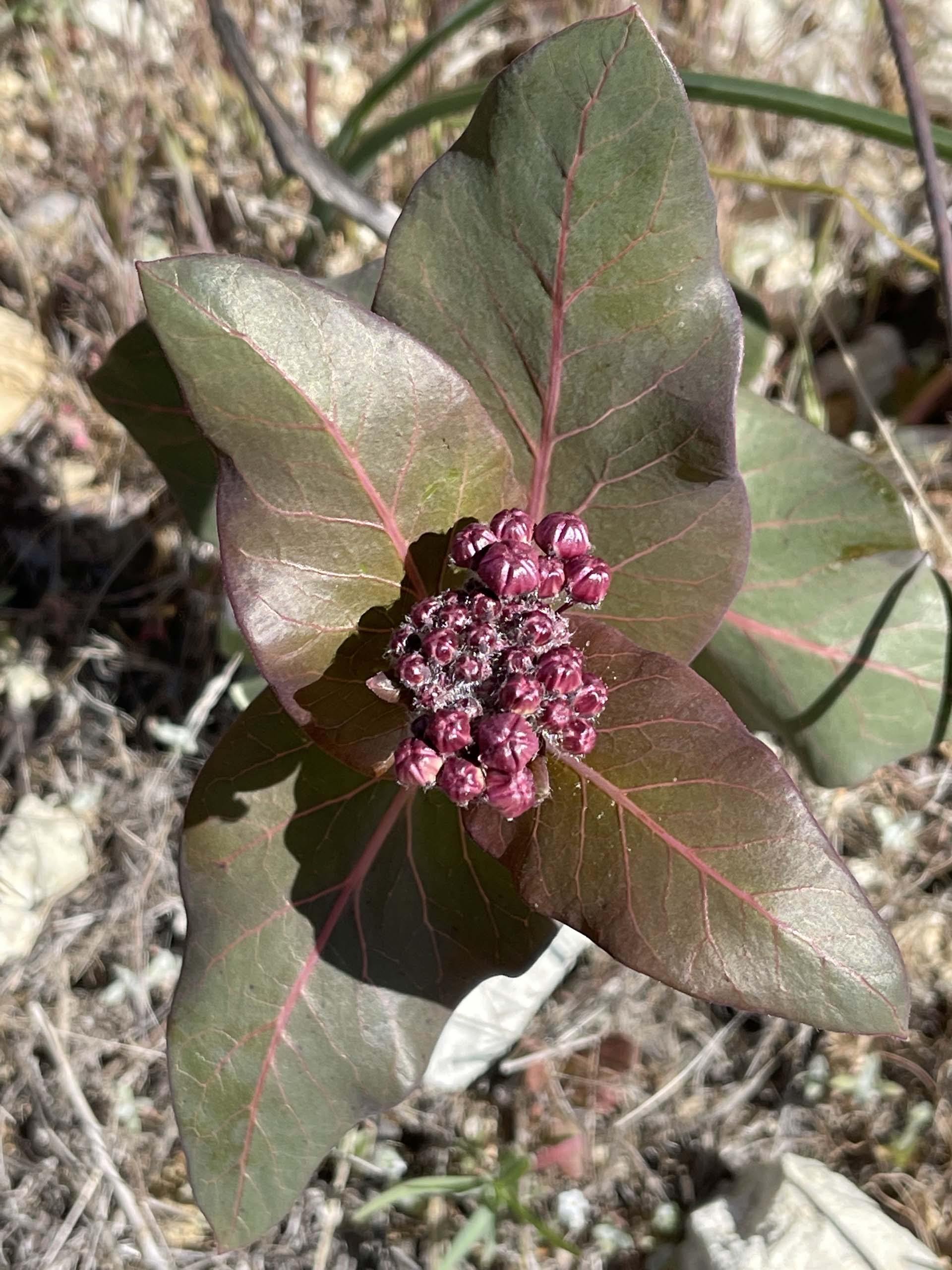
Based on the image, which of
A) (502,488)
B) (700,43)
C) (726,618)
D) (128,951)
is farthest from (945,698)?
(700,43)

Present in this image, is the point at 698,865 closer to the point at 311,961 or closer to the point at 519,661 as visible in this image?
the point at 519,661

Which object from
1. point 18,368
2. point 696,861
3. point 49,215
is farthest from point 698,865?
point 49,215

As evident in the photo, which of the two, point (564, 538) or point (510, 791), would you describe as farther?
point (564, 538)

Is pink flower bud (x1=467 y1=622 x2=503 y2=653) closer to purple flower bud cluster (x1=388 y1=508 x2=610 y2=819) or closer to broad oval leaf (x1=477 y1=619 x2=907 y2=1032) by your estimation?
purple flower bud cluster (x1=388 y1=508 x2=610 y2=819)

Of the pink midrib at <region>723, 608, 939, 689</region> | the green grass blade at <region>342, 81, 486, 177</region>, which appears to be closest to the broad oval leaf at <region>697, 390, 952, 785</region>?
the pink midrib at <region>723, 608, 939, 689</region>

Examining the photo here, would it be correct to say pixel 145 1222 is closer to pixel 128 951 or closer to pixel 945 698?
pixel 128 951

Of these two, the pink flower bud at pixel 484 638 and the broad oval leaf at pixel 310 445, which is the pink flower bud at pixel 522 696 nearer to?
the pink flower bud at pixel 484 638
